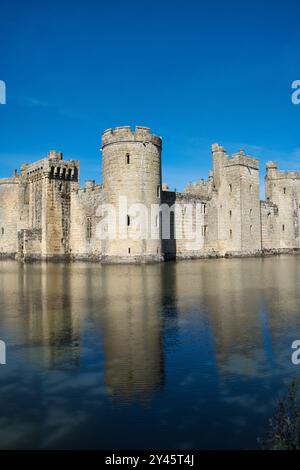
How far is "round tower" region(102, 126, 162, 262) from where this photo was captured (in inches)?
978

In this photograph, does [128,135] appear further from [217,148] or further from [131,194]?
[217,148]

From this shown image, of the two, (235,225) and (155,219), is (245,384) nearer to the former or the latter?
(155,219)

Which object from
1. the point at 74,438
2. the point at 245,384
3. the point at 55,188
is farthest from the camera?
the point at 55,188

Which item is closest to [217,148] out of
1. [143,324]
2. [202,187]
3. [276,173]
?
[202,187]

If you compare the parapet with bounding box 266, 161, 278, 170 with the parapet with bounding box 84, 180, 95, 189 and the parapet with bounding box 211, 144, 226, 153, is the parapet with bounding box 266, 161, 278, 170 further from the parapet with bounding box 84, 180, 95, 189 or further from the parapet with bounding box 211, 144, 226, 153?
the parapet with bounding box 84, 180, 95, 189

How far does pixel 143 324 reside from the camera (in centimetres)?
749

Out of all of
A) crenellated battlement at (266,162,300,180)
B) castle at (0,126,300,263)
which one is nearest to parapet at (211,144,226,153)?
castle at (0,126,300,263)

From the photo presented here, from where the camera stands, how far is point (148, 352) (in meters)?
5.74

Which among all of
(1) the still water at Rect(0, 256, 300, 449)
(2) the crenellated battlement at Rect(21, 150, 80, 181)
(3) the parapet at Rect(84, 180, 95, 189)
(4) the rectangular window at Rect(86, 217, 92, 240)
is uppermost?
(2) the crenellated battlement at Rect(21, 150, 80, 181)

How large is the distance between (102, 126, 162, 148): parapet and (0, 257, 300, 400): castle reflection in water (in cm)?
1403

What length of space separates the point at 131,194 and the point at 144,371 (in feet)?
66.3
